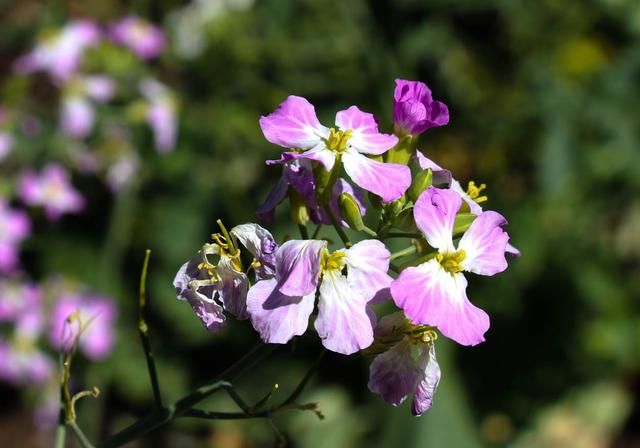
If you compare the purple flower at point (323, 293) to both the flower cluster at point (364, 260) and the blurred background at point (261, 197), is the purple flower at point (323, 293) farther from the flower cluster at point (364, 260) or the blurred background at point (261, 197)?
the blurred background at point (261, 197)

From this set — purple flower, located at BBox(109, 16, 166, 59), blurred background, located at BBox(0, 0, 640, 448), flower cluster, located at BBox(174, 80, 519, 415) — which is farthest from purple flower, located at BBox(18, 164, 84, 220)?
flower cluster, located at BBox(174, 80, 519, 415)

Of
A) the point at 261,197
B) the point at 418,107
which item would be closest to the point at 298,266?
the point at 418,107

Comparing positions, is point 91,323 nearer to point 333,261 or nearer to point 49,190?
point 49,190

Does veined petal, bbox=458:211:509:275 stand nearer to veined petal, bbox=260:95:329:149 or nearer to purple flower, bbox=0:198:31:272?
veined petal, bbox=260:95:329:149

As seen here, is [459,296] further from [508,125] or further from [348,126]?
[508,125]

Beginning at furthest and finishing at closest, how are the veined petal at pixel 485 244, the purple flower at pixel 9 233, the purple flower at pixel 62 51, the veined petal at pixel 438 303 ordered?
the purple flower at pixel 62 51
the purple flower at pixel 9 233
the veined petal at pixel 485 244
the veined petal at pixel 438 303

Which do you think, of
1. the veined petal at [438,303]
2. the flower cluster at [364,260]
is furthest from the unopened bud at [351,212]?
the veined petal at [438,303]

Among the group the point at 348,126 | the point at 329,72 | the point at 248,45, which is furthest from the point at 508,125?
the point at 348,126
